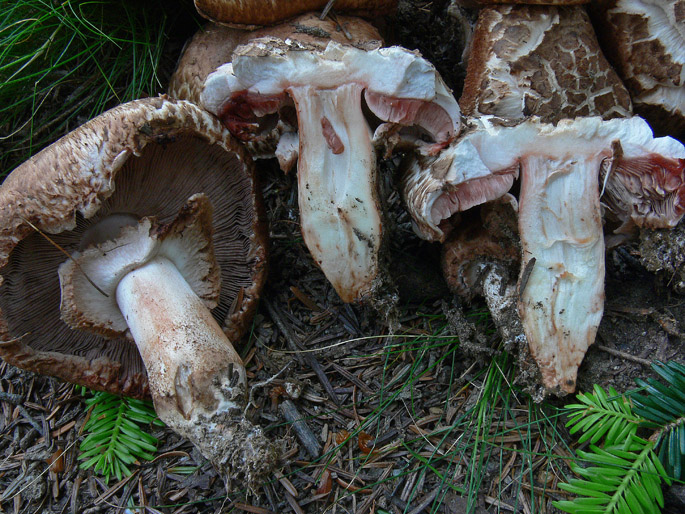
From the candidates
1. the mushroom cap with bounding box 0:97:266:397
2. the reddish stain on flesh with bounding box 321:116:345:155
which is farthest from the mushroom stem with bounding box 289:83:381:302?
the mushroom cap with bounding box 0:97:266:397

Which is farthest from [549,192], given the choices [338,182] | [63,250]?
[63,250]

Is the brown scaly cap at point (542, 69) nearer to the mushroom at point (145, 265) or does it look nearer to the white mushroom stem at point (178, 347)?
the mushroom at point (145, 265)

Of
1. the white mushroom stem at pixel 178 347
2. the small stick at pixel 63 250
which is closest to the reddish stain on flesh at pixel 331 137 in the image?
the white mushroom stem at pixel 178 347

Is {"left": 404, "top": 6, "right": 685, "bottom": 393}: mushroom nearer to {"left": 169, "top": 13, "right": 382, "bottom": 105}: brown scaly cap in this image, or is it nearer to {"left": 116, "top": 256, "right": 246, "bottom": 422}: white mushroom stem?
{"left": 169, "top": 13, "right": 382, "bottom": 105}: brown scaly cap

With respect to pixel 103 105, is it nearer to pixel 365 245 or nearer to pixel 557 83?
pixel 365 245

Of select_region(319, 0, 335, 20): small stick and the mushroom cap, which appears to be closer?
the mushroom cap
